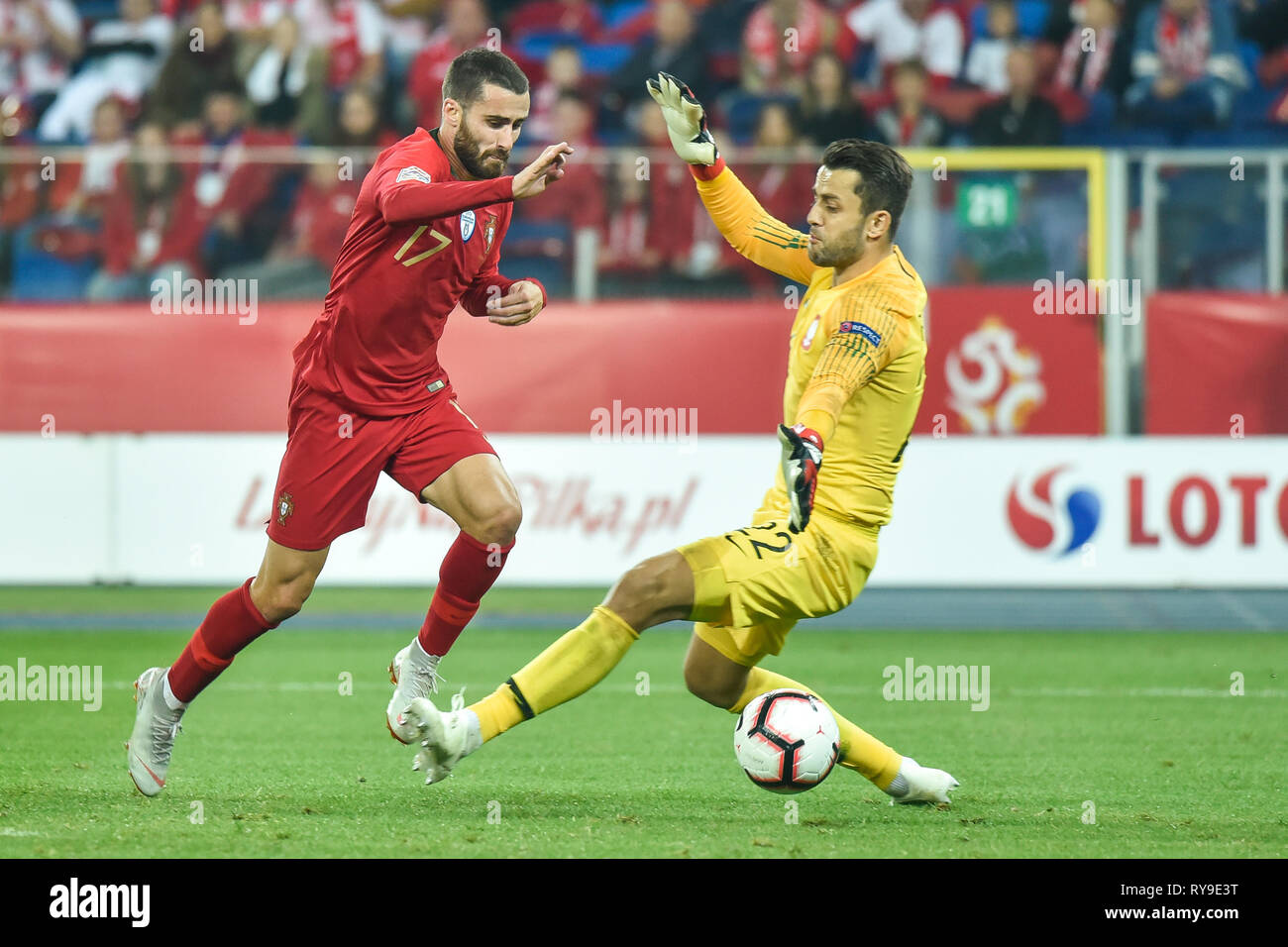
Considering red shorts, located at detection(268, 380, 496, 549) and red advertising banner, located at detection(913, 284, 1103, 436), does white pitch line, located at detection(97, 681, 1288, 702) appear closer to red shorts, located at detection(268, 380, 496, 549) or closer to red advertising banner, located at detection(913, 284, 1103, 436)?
red shorts, located at detection(268, 380, 496, 549)

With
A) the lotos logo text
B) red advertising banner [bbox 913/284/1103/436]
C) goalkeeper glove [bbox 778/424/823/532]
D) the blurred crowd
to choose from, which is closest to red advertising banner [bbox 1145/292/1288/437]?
red advertising banner [bbox 913/284/1103/436]

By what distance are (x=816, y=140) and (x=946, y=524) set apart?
323cm

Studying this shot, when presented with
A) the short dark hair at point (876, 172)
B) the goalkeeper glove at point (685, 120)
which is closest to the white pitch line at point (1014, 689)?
the goalkeeper glove at point (685, 120)

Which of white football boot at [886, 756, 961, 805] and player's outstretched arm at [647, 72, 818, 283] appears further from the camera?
player's outstretched arm at [647, 72, 818, 283]

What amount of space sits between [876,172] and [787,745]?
1.79m

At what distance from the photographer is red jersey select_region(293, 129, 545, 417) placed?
19.8 feet

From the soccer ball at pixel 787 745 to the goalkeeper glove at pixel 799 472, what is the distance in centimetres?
93

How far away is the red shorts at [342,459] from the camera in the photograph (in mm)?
5977

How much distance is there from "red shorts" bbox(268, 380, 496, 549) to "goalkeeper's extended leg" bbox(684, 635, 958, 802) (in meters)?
1.09

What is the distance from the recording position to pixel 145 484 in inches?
493

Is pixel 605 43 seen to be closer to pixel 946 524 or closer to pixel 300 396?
pixel 946 524

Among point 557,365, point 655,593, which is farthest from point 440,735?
point 557,365

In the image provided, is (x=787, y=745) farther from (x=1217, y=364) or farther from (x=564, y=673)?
(x=1217, y=364)

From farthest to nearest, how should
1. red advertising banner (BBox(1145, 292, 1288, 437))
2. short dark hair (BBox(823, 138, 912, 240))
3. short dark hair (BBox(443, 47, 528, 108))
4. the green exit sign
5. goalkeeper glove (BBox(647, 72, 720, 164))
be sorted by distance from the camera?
1. red advertising banner (BBox(1145, 292, 1288, 437))
2. the green exit sign
3. goalkeeper glove (BBox(647, 72, 720, 164))
4. short dark hair (BBox(443, 47, 528, 108))
5. short dark hair (BBox(823, 138, 912, 240))
